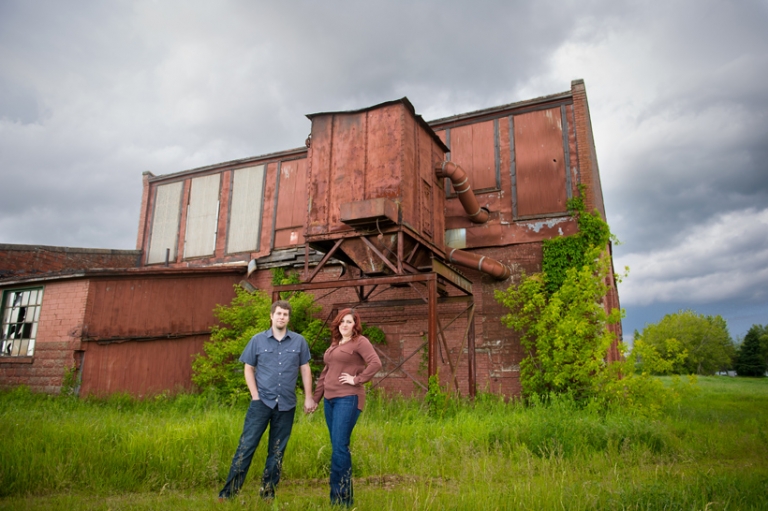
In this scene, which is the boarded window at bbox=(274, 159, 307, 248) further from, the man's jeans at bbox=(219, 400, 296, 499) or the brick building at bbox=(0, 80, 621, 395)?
the man's jeans at bbox=(219, 400, 296, 499)

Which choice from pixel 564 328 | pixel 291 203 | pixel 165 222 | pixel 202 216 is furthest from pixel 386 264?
pixel 165 222

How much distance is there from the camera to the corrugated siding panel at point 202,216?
17.3 m

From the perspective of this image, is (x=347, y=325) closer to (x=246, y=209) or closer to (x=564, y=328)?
(x=564, y=328)

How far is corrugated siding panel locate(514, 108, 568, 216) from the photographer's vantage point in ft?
42.5

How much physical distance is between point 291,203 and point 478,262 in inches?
263

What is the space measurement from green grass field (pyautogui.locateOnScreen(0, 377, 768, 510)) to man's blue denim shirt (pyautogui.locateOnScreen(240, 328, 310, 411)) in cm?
82

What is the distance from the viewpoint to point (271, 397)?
14.5ft

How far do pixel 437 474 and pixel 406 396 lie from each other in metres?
7.21

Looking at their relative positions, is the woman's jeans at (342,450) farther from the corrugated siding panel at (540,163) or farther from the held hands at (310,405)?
the corrugated siding panel at (540,163)

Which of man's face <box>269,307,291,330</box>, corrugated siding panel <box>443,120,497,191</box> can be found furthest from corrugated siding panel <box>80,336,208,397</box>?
man's face <box>269,307,291,330</box>

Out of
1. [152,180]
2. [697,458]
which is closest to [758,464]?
[697,458]

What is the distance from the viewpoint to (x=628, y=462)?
6293 millimetres

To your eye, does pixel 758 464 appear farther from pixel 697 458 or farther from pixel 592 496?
pixel 592 496

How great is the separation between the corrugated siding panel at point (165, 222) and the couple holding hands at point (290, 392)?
14703 millimetres
